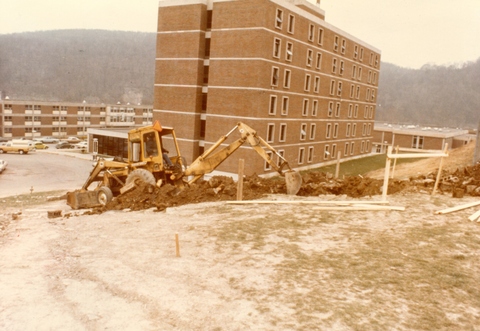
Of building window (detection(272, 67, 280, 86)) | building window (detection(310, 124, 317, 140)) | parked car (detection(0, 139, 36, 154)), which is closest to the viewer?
building window (detection(272, 67, 280, 86))

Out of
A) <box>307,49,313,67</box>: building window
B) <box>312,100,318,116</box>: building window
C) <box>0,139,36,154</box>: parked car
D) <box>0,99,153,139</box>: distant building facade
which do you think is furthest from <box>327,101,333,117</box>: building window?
<box>0,99,153,139</box>: distant building facade

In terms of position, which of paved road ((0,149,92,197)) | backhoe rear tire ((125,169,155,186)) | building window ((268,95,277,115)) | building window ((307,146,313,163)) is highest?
building window ((268,95,277,115))

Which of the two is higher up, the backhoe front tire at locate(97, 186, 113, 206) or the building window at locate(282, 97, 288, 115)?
the building window at locate(282, 97, 288, 115)

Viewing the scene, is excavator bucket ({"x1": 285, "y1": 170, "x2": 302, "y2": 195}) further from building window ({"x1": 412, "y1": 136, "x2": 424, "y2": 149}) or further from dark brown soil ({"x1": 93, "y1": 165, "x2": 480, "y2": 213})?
building window ({"x1": 412, "y1": 136, "x2": 424, "y2": 149})

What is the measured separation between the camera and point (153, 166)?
1683cm

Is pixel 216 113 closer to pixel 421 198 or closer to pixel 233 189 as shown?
pixel 233 189

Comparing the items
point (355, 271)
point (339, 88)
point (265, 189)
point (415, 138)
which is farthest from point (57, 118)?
point (355, 271)

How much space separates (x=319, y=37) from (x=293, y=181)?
3405cm

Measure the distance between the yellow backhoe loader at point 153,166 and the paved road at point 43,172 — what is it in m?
14.7

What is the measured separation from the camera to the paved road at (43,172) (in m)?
32.9

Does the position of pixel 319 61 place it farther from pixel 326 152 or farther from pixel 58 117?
pixel 58 117

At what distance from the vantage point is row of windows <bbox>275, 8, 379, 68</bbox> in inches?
1523

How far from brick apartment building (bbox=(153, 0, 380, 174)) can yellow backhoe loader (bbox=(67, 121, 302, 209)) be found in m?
20.5

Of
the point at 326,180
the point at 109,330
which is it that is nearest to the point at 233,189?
the point at 326,180
